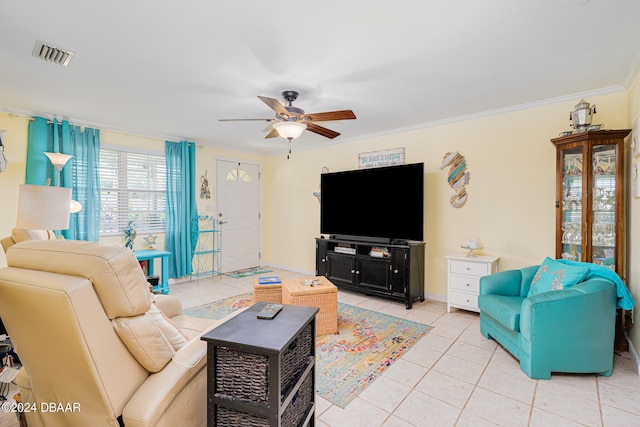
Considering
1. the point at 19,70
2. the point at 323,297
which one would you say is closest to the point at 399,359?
the point at 323,297

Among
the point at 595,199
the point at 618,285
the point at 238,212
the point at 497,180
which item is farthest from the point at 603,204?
the point at 238,212

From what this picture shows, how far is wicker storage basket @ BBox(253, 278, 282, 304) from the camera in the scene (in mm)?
3252

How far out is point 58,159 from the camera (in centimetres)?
353

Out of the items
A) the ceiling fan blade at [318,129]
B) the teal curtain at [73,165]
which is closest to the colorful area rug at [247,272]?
the teal curtain at [73,165]

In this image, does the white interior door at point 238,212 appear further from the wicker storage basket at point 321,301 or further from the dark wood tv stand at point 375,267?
the wicker storage basket at point 321,301

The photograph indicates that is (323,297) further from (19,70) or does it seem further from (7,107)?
(7,107)

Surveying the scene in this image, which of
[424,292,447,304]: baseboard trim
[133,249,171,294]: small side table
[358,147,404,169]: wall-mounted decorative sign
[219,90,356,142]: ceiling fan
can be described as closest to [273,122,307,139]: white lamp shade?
[219,90,356,142]: ceiling fan

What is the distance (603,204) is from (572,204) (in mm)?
232

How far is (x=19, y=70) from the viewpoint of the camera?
8.50 ft

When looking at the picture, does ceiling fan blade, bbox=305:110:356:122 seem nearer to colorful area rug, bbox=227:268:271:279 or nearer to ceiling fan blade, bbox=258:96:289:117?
ceiling fan blade, bbox=258:96:289:117

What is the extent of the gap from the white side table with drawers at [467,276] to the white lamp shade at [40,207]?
12.5 feet

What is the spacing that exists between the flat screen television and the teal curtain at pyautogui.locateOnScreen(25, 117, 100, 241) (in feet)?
10.6

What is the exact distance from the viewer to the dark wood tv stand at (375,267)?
3850 millimetres

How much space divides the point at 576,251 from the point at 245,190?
5.19m
